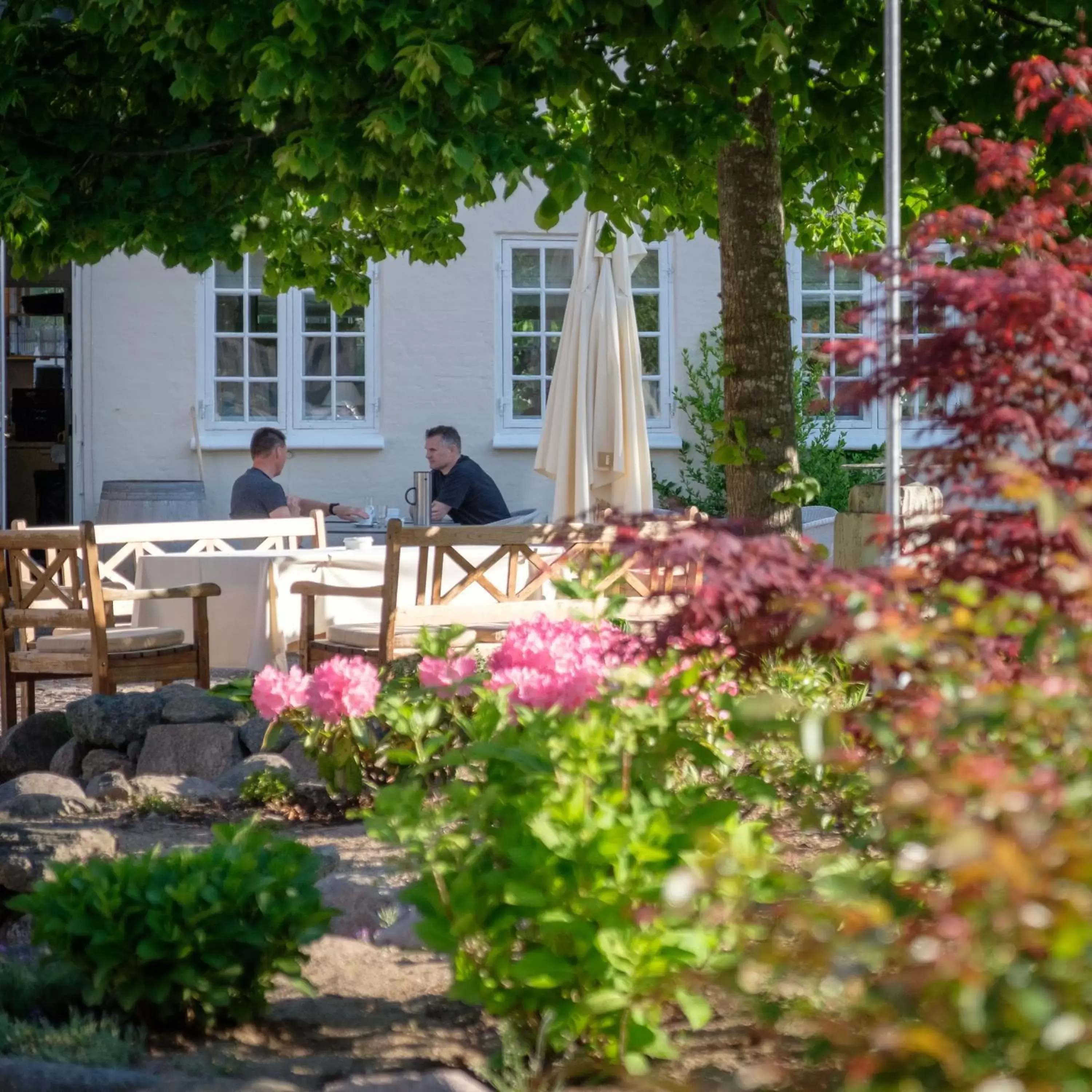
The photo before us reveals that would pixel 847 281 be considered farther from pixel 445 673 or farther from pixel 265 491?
pixel 445 673

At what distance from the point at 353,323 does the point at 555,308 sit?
1.70 m

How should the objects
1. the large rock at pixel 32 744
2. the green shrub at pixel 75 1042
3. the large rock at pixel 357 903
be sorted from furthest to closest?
1. the large rock at pixel 32 744
2. the large rock at pixel 357 903
3. the green shrub at pixel 75 1042

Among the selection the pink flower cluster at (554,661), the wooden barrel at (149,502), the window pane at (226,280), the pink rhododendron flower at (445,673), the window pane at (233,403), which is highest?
the window pane at (226,280)

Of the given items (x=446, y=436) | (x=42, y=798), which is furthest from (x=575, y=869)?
(x=446, y=436)

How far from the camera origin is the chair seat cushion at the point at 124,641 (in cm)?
660

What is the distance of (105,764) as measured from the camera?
585 centimetres

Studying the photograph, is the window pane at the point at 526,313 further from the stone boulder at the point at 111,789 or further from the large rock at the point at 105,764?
the stone boulder at the point at 111,789

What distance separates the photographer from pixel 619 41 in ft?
18.6

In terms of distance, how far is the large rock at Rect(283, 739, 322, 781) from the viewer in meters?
5.16

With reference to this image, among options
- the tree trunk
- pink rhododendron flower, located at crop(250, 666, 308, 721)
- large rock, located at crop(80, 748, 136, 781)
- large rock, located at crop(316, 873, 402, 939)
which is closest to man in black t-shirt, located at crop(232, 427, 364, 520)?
large rock, located at crop(80, 748, 136, 781)

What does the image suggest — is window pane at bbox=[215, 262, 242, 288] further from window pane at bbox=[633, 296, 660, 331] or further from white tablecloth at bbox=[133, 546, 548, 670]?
white tablecloth at bbox=[133, 546, 548, 670]

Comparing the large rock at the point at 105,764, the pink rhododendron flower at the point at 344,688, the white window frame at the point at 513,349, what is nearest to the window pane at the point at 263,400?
the white window frame at the point at 513,349

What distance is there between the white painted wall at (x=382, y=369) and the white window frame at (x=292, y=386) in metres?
0.06

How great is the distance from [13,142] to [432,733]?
2895mm
